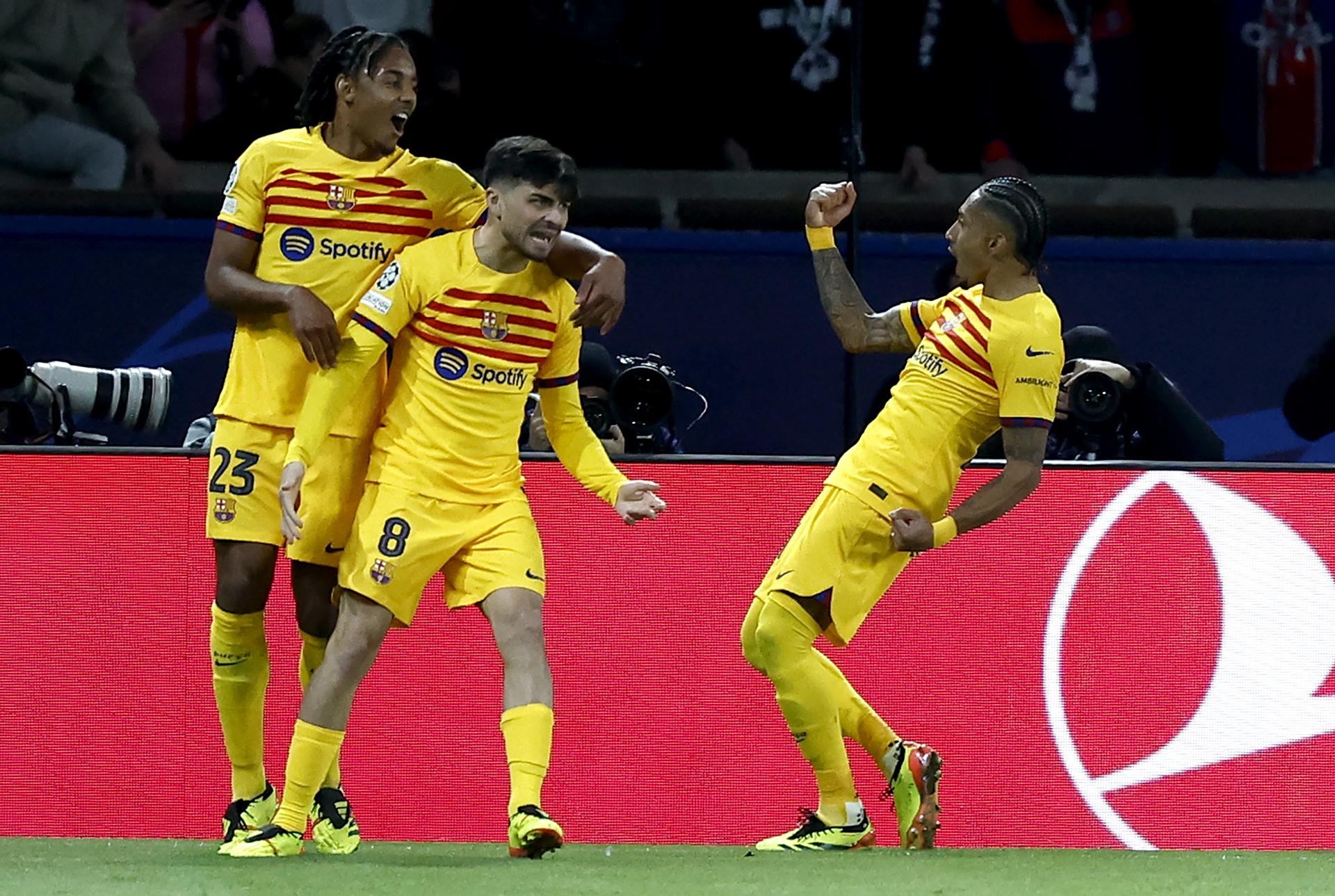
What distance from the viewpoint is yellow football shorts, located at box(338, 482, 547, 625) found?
4738mm

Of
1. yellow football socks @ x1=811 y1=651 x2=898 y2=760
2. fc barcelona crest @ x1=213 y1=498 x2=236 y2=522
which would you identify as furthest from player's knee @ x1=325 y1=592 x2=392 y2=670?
yellow football socks @ x1=811 y1=651 x2=898 y2=760

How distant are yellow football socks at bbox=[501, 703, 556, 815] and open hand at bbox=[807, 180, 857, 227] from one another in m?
1.48

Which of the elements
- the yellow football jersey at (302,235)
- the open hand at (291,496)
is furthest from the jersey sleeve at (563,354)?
the open hand at (291,496)

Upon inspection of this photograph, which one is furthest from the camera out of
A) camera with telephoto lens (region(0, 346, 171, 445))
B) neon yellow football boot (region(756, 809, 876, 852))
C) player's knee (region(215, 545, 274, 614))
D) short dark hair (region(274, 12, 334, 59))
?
short dark hair (region(274, 12, 334, 59))

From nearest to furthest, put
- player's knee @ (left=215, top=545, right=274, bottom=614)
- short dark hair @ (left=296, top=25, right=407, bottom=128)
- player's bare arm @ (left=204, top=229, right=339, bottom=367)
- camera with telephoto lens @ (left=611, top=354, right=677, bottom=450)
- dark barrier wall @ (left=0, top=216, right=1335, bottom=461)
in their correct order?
1. player's bare arm @ (left=204, top=229, right=339, bottom=367)
2. short dark hair @ (left=296, top=25, right=407, bottom=128)
3. player's knee @ (left=215, top=545, right=274, bottom=614)
4. camera with telephoto lens @ (left=611, top=354, right=677, bottom=450)
5. dark barrier wall @ (left=0, top=216, right=1335, bottom=461)

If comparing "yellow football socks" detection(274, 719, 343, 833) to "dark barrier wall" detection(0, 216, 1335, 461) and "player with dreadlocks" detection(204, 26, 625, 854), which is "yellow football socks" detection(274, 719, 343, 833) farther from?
"dark barrier wall" detection(0, 216, 1335, 461)

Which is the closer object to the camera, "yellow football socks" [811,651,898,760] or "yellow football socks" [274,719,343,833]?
"yellow football socks" [274,719,343,833]

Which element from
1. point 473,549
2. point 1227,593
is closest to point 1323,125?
point 1227,593

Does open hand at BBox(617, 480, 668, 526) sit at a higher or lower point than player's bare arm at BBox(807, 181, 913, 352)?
lower

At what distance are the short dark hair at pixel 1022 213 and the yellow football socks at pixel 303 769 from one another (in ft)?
6.39

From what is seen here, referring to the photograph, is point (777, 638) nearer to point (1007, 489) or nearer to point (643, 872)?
point (1007, 489)

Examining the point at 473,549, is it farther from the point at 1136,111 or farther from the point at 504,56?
the point at 1136,111

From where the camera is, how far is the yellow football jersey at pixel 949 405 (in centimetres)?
507

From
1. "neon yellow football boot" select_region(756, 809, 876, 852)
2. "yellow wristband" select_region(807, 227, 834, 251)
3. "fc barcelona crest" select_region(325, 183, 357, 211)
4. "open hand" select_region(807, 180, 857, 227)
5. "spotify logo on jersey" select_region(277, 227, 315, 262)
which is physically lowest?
"neon yellow football boot" select_region(756, 809, 876, 852)
